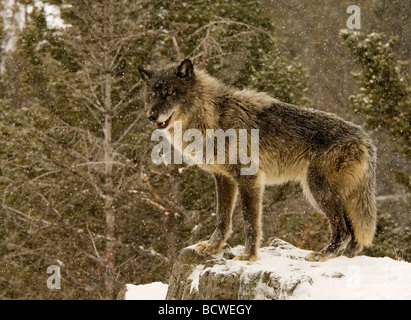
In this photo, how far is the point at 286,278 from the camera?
14.8ft

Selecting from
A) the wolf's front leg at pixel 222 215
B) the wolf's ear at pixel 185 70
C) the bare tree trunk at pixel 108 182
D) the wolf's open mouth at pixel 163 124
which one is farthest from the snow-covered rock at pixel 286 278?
the bare tree trunk at pixel 108 182

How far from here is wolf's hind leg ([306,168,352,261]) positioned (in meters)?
4.96

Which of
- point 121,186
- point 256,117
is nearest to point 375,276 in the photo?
point 256,117

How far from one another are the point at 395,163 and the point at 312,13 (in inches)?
381

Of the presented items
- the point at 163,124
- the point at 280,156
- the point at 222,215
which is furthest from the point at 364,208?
the point at 163,124

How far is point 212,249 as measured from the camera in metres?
5.32

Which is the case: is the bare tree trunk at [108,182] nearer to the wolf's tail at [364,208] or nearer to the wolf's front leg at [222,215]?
the wolf's front leg at [222,215]

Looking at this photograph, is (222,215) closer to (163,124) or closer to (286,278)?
(286,278)

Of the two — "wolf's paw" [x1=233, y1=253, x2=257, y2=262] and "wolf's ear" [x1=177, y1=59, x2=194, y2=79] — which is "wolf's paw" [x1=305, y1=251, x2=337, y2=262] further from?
"wolf's ear" [x1=177, y1=59, x2=194, y2=79]

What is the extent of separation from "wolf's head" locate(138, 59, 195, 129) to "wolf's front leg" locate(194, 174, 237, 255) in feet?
3.07

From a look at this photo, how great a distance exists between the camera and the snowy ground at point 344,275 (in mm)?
4105

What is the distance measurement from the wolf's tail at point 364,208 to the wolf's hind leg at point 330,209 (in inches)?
5.6

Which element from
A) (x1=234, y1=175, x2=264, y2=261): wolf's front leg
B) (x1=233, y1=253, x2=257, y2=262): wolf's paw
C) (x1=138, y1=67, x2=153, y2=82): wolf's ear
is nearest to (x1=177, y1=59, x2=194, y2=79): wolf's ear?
(x1=138, y1=67, x2=153, y2=82): wolf's ear

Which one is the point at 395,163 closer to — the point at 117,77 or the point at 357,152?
the point at 117,77
